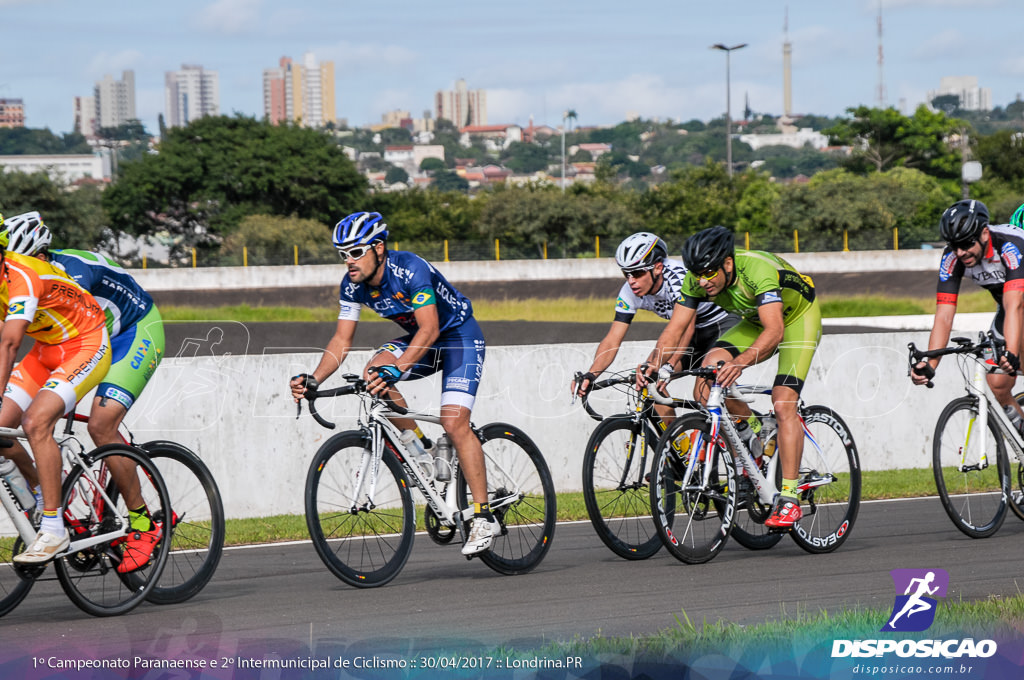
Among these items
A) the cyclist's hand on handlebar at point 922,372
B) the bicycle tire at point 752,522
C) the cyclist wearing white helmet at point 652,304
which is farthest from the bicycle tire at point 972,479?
the cyclist wearing white helmet at point 652,304

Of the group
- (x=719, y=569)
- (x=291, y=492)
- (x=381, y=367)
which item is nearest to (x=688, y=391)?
(x=291, y=492)

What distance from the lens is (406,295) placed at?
6.76 meters

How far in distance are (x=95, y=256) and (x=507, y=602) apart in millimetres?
2810

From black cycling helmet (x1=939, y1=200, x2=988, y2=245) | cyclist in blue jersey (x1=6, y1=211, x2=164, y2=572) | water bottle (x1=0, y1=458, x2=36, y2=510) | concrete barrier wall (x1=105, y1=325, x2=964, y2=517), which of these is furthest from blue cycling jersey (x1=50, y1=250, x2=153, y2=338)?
black cycling helmet (x1=939, y1=200, x2=988, y2=245)

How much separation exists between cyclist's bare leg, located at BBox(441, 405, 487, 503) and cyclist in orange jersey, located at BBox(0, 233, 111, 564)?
1.82 metres

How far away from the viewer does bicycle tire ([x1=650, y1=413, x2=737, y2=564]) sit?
697cm

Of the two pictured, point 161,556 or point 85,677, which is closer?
point 85,677

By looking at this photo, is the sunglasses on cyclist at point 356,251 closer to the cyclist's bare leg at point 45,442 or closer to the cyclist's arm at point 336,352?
the cyclist's arm at point 336,352

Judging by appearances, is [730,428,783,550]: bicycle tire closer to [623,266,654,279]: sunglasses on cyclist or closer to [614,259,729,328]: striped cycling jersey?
[614,259,729,328]: striped cycling jersey

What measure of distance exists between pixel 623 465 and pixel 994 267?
8.87 feet

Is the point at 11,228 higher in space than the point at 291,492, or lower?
higher

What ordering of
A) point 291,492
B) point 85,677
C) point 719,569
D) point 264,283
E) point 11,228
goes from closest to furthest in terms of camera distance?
1. point 85,677
2. point 11,228
3. point 719,569
4. point 291,492
5. point 264,283

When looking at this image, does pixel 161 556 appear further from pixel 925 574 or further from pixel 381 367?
pixel 925 574

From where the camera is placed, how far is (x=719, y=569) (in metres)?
7.09
